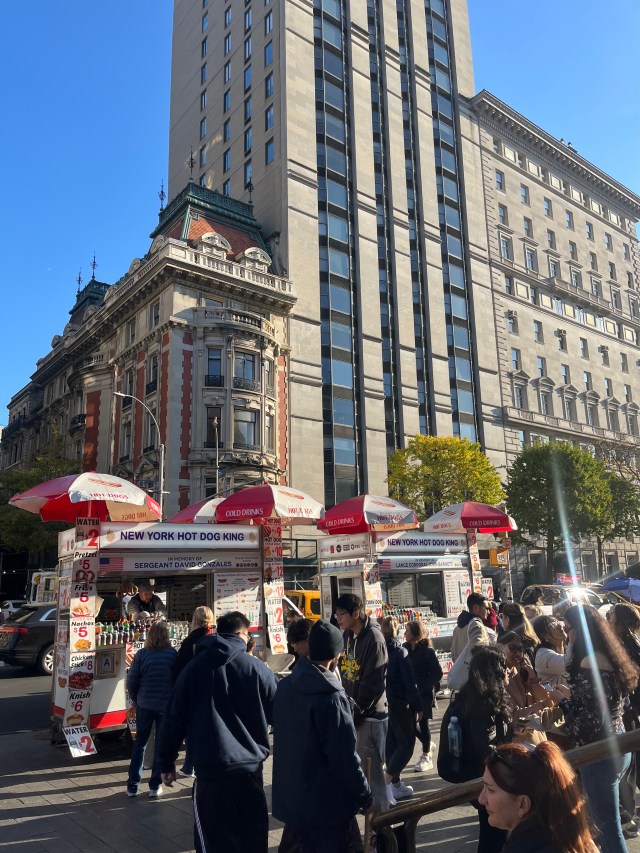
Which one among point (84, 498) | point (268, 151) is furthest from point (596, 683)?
point (268, 151)

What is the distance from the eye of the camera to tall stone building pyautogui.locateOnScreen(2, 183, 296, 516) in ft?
117

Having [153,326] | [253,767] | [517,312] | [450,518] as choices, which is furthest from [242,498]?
[517,312]

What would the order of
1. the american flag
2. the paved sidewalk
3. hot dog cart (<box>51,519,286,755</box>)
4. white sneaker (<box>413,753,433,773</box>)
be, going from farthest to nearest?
the american flag < hot dog cart (<box>51,519,286,755</box>) < white sneaker (<box>413,753,433,773</box>) < the paved sidewalk

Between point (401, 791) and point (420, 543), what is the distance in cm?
745

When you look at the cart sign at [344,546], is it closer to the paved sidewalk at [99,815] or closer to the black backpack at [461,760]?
the paved sidewalk at [99,815]

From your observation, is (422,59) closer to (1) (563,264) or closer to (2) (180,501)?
(1) (563,264)

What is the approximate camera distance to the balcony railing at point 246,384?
1442 inches

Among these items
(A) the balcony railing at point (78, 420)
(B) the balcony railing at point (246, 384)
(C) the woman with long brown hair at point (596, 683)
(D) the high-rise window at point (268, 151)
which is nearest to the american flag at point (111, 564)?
(C) the woman with long brown hair at point (596, 683)

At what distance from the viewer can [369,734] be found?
246 inches

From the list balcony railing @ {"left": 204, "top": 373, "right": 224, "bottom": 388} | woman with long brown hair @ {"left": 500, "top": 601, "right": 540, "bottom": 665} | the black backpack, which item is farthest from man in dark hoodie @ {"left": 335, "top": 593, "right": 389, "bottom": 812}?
balcony railing @ {"left": 204, "top": 373, "right": 224, "bottom": 388}

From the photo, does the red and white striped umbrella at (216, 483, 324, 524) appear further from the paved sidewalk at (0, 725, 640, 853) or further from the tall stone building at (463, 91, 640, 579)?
the tall stone building at (463, 91, 640, 579)

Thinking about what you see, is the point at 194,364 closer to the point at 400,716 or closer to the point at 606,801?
the point at 400,716

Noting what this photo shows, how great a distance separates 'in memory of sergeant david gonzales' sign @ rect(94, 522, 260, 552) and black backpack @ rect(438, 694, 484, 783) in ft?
21.5

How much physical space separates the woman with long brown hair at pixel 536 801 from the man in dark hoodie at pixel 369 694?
141 inches
